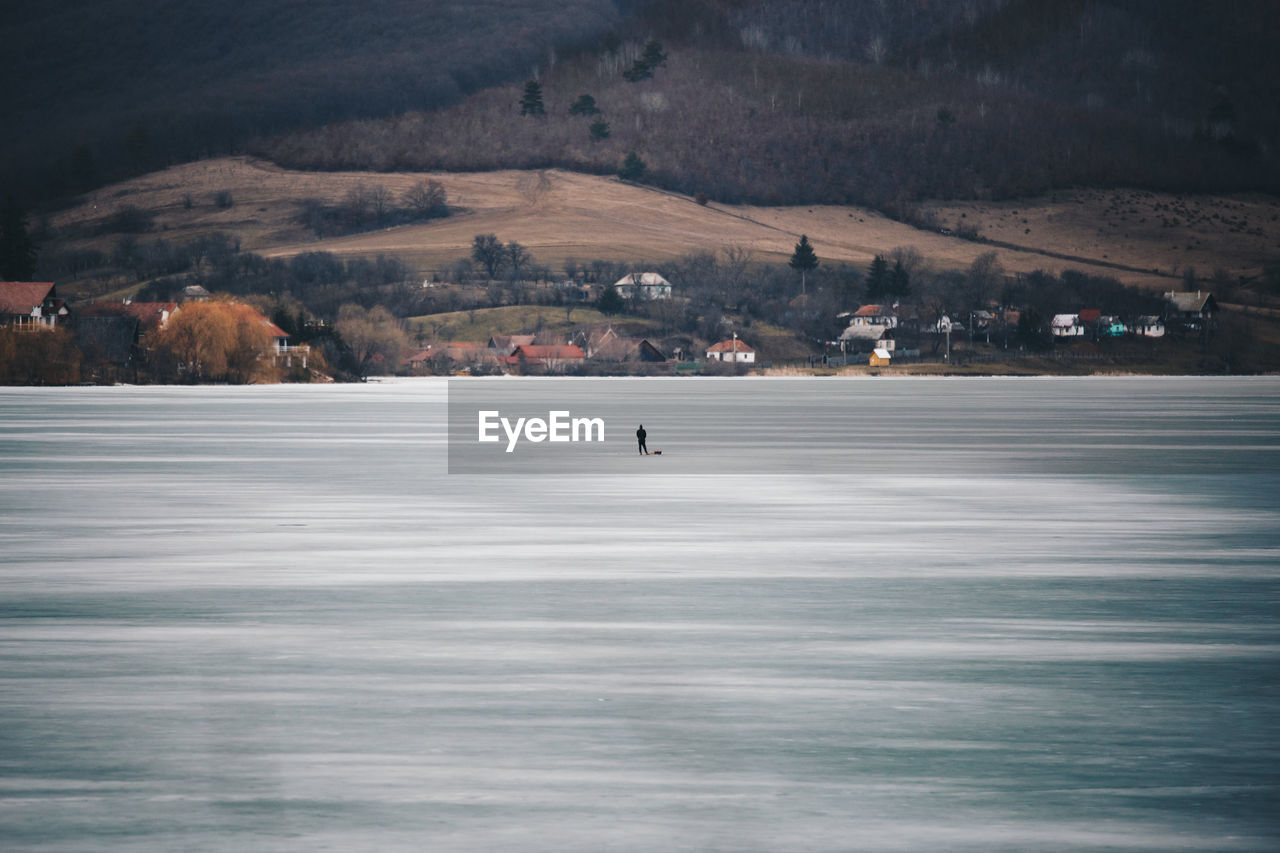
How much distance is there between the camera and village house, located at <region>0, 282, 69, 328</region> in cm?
18462

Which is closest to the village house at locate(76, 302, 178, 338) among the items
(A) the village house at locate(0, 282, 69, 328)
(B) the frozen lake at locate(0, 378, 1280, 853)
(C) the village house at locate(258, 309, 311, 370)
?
(A) the village house at locate(0, 282, 69, 328)

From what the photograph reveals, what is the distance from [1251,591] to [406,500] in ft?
61.9

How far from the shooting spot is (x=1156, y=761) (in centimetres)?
1217

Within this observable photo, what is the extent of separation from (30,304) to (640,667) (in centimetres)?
18543

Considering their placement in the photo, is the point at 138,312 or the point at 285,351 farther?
the point at 138,312

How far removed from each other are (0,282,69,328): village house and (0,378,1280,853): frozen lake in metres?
158

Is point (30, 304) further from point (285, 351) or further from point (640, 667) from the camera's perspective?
point (640, 667)

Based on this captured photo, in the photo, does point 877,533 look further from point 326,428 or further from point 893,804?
point 326,428

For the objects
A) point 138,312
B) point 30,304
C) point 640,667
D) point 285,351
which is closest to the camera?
point 640,667

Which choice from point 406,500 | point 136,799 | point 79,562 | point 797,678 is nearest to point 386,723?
point 136,799

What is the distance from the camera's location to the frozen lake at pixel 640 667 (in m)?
10.8

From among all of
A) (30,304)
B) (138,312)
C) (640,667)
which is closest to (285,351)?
(138,312)

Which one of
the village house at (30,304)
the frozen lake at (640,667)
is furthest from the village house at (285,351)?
the frozen lake at (640,667)

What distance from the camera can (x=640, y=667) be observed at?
15.9 meters
